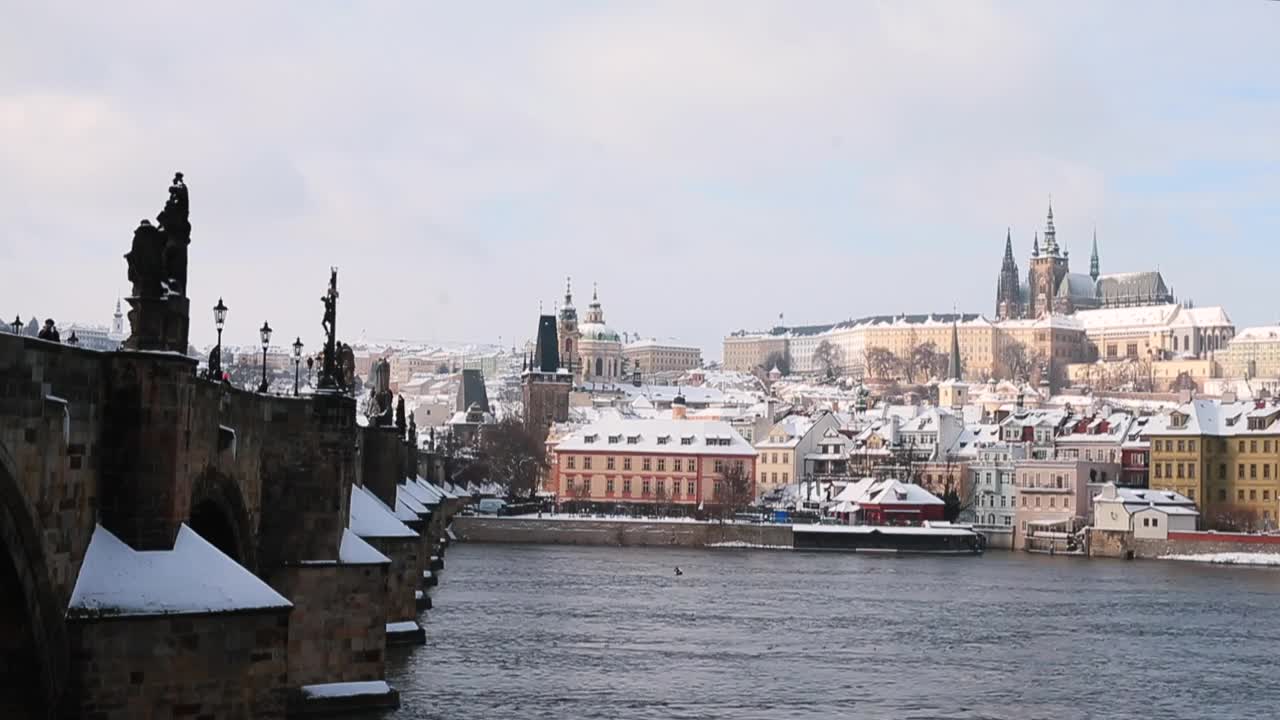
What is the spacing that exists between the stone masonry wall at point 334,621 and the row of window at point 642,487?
105 meters

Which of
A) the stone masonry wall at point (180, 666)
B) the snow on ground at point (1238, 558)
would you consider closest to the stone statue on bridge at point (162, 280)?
the stone masonry wall at point (180, 666)

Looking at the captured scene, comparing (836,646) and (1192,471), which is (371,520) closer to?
(836,646)

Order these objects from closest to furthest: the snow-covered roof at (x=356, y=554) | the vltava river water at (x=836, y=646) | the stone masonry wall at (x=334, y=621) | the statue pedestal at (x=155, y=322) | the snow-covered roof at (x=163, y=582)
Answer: the snow-covered roof at (x=163, y=582), the statue pedestal at (x=155, y=322), the stone masonry wall at (x=334, y=621), the snow-covered roof at (x=356, y=554), the vltava river water at (x=836, y=646)

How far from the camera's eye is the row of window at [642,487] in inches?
5433

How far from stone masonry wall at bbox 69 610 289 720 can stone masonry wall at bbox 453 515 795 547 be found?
301 ft

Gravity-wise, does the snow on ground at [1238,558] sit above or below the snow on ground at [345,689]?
above

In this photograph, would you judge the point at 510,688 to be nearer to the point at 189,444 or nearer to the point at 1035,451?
the point at 189,444

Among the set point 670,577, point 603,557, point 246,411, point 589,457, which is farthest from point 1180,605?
point 589,457

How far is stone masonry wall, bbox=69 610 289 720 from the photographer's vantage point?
64.8 ft

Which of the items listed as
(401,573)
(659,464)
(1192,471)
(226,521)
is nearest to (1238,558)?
(1192,471)

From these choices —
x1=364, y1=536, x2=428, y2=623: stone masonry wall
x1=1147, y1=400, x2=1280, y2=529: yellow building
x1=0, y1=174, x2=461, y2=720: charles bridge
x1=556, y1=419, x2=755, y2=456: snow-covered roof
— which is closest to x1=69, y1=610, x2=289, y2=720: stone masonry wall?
x1=0, y1=174, x2=461, y2=720: charles bridge

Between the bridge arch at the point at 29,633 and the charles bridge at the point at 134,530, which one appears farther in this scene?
the charles bridge at the point at 134,530

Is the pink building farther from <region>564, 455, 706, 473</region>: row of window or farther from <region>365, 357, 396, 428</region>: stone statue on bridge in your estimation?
<region>365, 357, 396, 428</region>: stone statue on bridge

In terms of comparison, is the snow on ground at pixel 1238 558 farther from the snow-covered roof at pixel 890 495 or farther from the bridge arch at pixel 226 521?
the bridge arch at pixel 226 521
